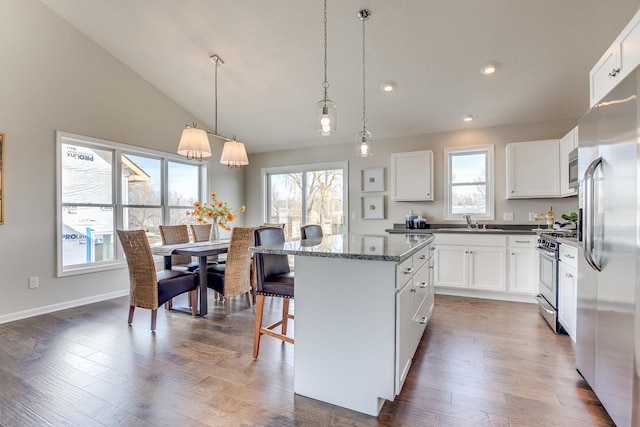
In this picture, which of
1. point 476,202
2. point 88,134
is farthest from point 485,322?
point 88,134

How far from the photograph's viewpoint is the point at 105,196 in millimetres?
4172

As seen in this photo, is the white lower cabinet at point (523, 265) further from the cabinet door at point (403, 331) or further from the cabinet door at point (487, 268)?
the cabinet door at point (403, 331)

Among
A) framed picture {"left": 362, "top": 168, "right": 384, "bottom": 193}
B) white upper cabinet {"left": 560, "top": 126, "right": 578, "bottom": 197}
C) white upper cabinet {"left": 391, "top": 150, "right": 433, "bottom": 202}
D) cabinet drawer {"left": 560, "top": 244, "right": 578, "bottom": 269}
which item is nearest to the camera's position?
cabinet drawer {"left": 560, "top": 244, "right": 578, "bottom": 269}

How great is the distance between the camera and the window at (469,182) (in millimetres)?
4410

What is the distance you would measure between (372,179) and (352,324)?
3.69 m

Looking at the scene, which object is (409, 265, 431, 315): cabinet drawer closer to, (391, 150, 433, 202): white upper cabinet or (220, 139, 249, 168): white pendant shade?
(391, 150, 433, 202): white upper cabinet

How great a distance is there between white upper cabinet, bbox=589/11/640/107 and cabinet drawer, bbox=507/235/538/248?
1.91 metres

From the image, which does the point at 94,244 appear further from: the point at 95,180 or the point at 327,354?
the point at 327,354

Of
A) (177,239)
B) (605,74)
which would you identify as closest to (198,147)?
(177,239)

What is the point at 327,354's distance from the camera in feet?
5.81

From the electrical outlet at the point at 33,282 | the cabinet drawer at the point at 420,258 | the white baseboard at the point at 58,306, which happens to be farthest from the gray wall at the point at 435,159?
the electrical outlet at the point at 33,282

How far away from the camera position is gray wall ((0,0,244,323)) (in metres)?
3.24

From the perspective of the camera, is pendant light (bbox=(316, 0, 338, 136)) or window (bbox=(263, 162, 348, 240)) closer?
pendant light (bbox=(316, 0, 338, 136))

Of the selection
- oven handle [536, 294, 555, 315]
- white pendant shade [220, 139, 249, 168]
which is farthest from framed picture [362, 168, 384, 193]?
oven handle [536, 294, 555, 315]
